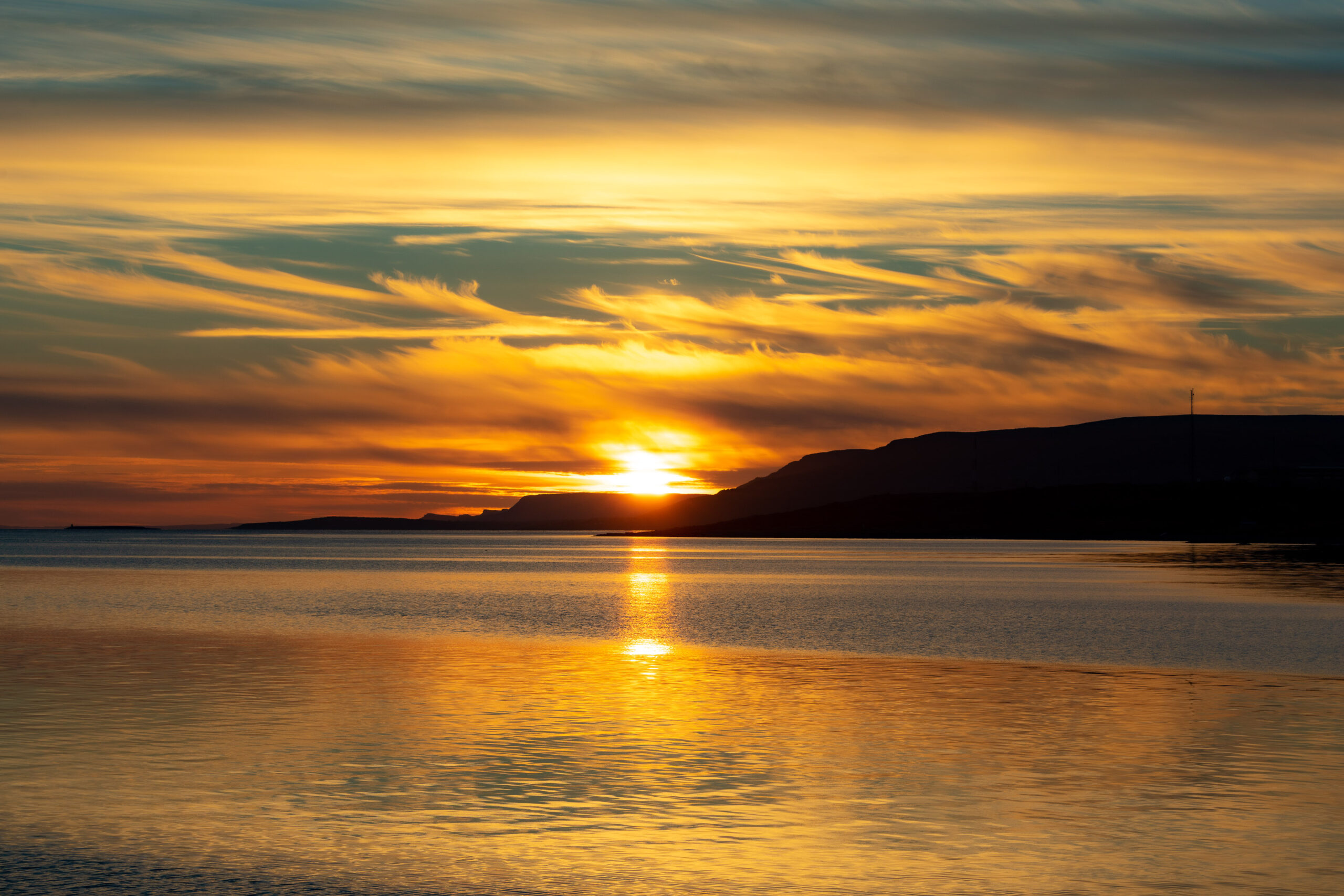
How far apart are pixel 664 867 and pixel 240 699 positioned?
17.2 m

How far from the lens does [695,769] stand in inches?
844

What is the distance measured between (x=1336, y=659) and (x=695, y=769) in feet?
82.8

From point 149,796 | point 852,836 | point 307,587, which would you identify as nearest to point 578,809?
point 852,836

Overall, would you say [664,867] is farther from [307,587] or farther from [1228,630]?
[307,587]

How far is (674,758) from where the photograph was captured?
73.9 ft

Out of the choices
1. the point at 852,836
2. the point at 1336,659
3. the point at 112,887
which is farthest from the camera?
the point at 1336,659

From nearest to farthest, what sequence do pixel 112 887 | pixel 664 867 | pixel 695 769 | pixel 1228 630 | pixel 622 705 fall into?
pixel 112 887, pixel 664 867, pixel 695 769, pixel 622 705, pixel 1228 630

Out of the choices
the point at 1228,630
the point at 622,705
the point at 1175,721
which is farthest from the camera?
the point at 1228,630

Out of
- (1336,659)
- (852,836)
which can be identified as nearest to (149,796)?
(852,836)

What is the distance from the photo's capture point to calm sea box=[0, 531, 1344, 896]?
1541cm

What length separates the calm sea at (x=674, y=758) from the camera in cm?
1541

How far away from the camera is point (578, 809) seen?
18438 millimetres

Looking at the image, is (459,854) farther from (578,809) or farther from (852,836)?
(852,836)

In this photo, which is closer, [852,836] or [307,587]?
[852,836]
